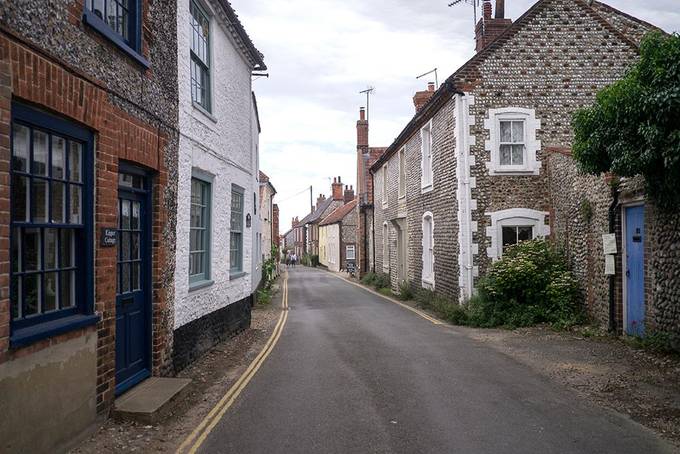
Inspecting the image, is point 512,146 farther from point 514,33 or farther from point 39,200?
point 39,200

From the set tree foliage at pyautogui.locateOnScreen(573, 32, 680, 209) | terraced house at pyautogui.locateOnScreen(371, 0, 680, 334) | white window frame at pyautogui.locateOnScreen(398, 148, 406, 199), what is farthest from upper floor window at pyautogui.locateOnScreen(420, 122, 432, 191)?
tree foliage at pyautogui.locateOnScreen(573, 32, 680, 209)

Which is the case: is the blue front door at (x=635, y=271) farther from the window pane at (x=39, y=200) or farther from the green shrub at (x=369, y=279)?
the green shrub at (x=369, y=279)

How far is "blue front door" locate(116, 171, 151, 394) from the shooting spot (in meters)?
6.52

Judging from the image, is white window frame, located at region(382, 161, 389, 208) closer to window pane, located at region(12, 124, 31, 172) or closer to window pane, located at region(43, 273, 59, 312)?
window pane, located at region(43, 273, 59, 312)

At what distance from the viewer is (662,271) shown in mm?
9461

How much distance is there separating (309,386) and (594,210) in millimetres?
7628

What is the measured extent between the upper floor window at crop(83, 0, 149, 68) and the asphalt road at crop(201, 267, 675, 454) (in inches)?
162

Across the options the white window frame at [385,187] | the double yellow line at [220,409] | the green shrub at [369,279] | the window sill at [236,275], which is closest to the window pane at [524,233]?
the window sill at [236,275]

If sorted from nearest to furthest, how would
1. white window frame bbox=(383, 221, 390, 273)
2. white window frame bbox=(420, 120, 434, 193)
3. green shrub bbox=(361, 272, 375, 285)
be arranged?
1. white window frame bbox=(420, 120, 434, 193)
2. white window frame bbox=(383, 221, 390, 273)
3. green shrub bbox=(361, 272, 375, 285)

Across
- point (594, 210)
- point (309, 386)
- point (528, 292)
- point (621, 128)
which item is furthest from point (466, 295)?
point (309, 386)

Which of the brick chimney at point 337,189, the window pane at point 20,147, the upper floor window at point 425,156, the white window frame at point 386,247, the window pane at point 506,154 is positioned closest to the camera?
the window pane at point 20,147

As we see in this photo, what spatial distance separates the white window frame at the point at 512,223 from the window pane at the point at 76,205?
11.6m

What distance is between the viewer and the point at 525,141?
50.1 feet

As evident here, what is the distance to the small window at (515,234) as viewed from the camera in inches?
600
